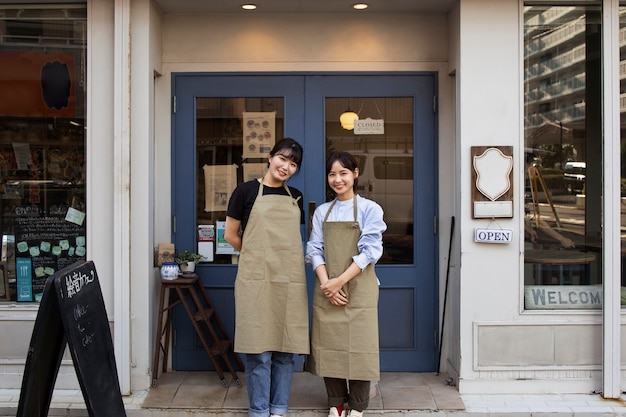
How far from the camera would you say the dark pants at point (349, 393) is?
4.34 metres

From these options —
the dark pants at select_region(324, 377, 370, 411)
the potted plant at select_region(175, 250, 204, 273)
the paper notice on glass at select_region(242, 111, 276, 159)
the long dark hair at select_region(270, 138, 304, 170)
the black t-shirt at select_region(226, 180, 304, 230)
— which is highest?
the paper notice on glass at select_region(242, 111, 276, 159)

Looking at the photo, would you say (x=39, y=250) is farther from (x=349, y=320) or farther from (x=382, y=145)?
(x=382, y=145)

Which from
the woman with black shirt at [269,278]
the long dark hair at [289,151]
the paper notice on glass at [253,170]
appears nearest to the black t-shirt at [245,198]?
the woman with black shirt at [269,278]

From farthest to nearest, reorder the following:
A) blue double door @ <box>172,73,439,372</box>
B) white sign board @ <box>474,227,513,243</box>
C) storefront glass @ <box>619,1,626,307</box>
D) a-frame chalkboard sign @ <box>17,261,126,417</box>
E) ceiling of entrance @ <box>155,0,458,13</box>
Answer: blue double door @ <box>172,73,439,372</box> → ceiling of entrance @ <box>155,0,458,13</box> → storefront glass @ <box>619,1,626,307</box> → white sign board @ <box>474,227,513,243</box> → a-frame chalkboard sign @ <box>17,261,126,417</box>

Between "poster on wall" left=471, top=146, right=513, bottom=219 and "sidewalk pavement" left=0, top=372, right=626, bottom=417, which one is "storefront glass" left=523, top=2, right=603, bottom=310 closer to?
"poster on wall" left=471, top=146, right=513, bottom=219

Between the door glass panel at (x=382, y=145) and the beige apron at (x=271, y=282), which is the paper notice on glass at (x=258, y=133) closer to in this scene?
the door glass panel at (x=382, y=145)

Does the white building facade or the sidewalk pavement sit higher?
the white building facade

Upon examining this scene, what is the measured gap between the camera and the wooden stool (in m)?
4.99

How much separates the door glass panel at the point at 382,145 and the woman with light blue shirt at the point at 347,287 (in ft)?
3.53

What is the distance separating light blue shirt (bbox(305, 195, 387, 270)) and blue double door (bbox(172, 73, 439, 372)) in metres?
0.94

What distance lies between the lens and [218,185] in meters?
5.41

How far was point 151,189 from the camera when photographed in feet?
16.2

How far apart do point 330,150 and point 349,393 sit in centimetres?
190

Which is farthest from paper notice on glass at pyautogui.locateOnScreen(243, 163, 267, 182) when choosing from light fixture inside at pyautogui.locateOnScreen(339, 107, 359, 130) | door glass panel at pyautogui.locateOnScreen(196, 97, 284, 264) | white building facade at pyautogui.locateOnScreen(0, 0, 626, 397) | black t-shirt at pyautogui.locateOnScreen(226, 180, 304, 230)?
black t-shirt at pyautogui.locateOnScreen(226, 180, 304, 230)
